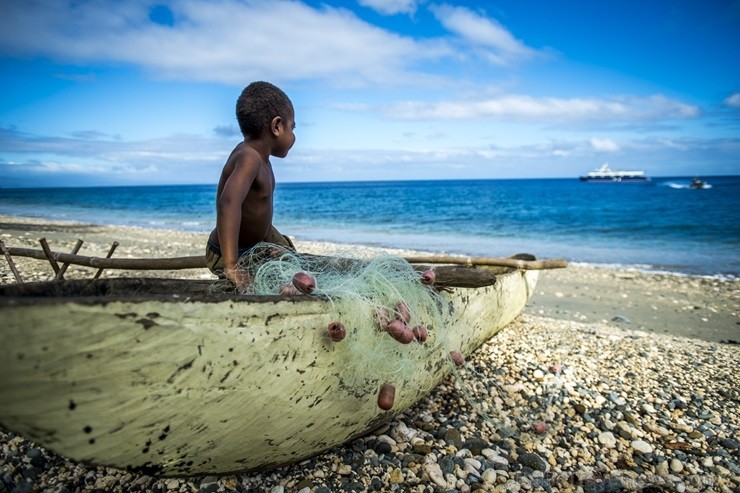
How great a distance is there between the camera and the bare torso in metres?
3.32

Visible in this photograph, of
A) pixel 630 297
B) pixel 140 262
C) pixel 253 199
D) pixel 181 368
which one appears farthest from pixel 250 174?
pixel 630 297

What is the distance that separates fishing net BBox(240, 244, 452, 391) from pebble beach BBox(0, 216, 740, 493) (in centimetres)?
56

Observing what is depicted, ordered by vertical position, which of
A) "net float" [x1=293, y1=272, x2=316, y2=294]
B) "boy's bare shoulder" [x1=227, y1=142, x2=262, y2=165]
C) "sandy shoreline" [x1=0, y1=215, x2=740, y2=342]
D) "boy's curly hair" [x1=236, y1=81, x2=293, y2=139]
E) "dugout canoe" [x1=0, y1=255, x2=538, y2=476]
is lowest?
"sandy shoreline" [x1=0, y1=215, x2=740, y2=342]

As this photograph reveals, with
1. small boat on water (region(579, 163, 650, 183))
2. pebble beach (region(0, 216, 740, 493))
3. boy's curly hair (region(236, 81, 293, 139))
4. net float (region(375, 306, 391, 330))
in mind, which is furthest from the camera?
small boat on water (region(579, 163, 650, 183))

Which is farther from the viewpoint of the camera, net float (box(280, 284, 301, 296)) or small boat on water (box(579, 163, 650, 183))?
small boat on water (box(579, 163, 650, 183))

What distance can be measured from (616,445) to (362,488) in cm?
209

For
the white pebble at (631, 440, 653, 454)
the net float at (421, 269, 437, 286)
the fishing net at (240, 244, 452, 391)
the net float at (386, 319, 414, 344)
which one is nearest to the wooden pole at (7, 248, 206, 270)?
the fishing net at (240, 244, 452, 391)

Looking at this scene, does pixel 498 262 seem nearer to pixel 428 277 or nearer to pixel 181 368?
pixel 428 277

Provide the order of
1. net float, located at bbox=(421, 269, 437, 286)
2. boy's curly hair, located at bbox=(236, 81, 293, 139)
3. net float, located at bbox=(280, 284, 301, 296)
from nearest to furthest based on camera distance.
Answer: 1. net float, located at bbox=(280, 284, 301, 296)
2. net float, located at bbox=(421, 269, 437, 286)
3. boy's curly hair, located at bbox=(236, 81, 293, 139)

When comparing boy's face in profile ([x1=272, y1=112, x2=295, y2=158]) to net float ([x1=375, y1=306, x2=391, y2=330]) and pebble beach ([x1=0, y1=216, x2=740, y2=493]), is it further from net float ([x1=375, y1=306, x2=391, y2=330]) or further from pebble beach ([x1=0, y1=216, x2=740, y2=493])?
pebble beach ([x1=0, y1=216, x2=740, y2=493])

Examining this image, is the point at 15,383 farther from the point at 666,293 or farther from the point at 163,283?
the point at 666,293

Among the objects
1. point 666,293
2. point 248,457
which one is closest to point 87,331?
point 248,457

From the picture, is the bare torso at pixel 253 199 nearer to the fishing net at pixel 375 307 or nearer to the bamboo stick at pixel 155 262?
the fishing net at pixel 375 307

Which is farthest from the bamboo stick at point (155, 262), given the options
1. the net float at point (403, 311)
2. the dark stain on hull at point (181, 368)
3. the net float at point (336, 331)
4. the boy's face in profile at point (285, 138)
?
the dark stain on hull at point (181, 368)
